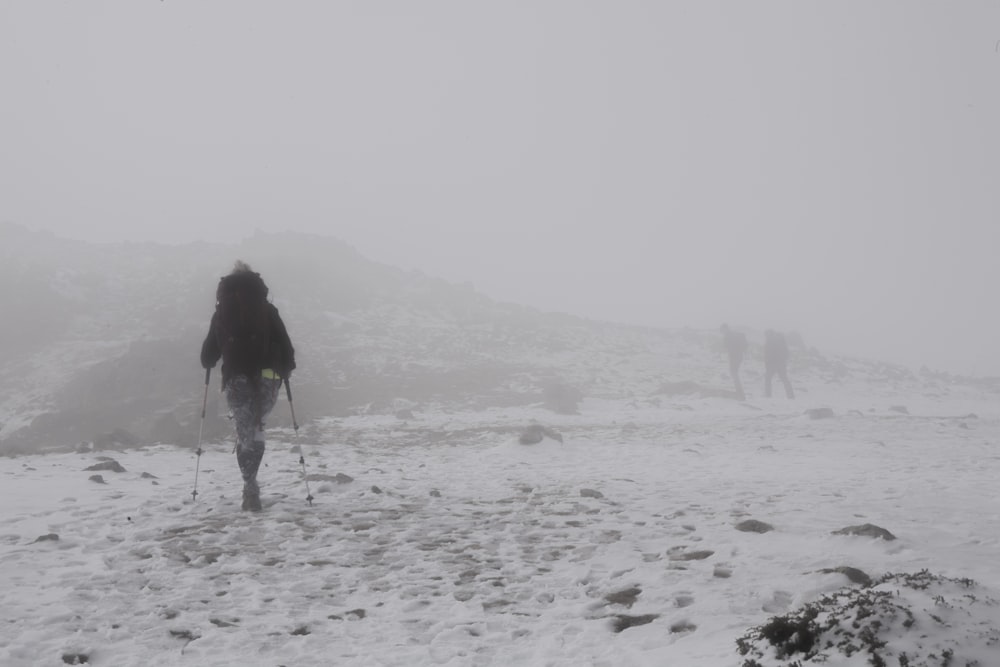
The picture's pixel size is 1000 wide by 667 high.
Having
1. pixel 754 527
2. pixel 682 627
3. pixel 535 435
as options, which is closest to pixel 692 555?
pixel 754 527

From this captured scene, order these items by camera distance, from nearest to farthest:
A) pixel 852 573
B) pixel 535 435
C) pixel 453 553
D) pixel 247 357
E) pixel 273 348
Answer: pixel 852 573
pixel 453 553
pixel 247 357
pixel 273 348
pixel 535 435

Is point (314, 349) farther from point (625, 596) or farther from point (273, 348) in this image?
point (625, 596)

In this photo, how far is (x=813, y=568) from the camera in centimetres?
489

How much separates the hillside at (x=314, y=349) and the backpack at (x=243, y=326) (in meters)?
7.64

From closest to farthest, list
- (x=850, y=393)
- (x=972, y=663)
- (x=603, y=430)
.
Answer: (x=972, y=663) < (x=603, y=430) < (x=850, y=393)

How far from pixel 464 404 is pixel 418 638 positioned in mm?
19603

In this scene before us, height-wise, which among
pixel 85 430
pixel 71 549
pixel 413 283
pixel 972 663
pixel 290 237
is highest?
pixel 290 237

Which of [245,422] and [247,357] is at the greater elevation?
[247,357]

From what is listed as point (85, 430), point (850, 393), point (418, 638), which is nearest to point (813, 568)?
point (418, 638)

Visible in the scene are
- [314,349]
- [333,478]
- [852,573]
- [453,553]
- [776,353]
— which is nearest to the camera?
[852,573]

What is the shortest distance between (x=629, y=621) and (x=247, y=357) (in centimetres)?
589

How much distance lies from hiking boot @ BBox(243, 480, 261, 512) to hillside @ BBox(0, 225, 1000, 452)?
7677 millimetres

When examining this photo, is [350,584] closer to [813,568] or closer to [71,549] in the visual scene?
[71,549]

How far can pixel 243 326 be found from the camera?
770 cm
